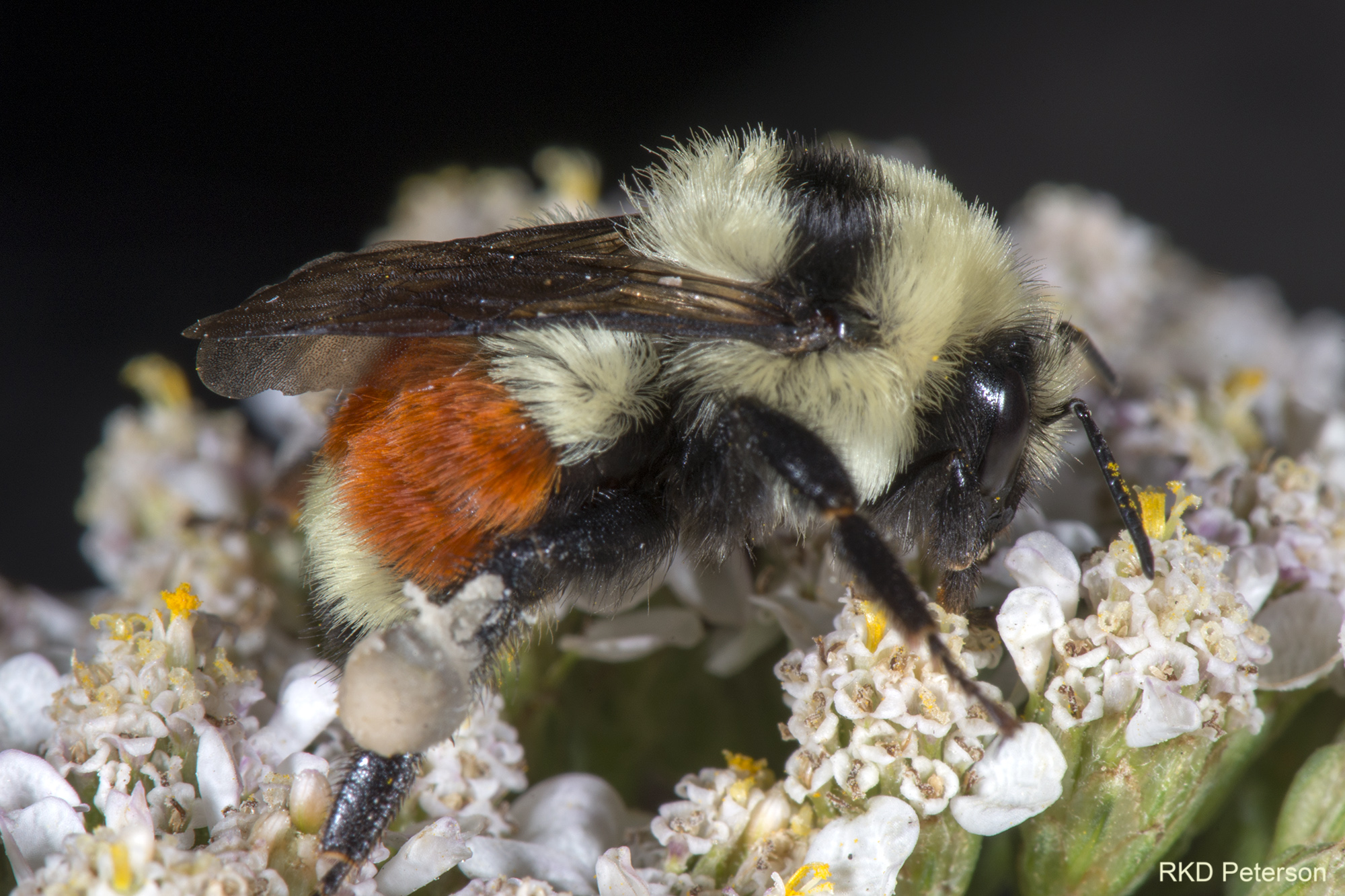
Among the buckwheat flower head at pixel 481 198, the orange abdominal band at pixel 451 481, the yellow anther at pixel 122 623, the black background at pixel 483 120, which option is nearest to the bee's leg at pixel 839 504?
the orange abdominal band at pixel 451 481

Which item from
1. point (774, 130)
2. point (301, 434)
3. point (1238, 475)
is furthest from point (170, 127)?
point (1238, 475)

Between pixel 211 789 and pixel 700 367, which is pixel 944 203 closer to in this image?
pixel 700 367

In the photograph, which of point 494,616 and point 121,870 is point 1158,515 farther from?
point 121,870

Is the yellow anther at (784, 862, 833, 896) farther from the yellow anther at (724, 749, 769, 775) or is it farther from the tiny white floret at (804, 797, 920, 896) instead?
the yellow anther at (724, 749, 769, 775)

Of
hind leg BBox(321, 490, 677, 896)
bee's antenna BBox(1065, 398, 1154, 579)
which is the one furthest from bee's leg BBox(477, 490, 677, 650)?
bee's antenna BBox(1065, 398, 1154, 579)

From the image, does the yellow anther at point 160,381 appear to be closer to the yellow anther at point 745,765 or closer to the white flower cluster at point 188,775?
the white flower cluster at point 188,775

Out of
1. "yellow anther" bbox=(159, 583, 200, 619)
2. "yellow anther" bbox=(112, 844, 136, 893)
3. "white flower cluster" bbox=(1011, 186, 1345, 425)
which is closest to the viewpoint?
"yellow anther" bbox=(112, 844, 136, 893)

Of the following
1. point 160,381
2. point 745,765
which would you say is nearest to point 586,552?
point 745,765
